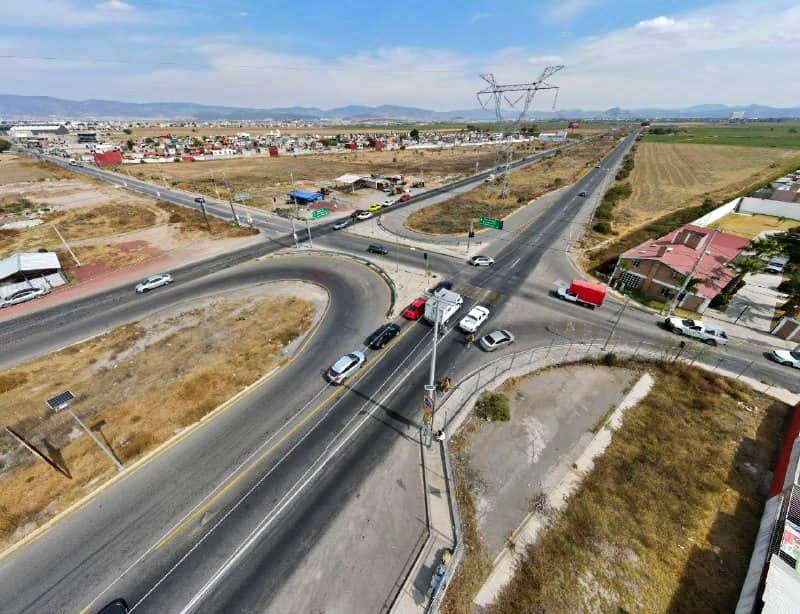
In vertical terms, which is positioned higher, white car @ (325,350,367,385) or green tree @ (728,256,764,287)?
green tree @ (728,256,764,287)

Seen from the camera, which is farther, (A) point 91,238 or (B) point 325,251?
(A) point 91,238

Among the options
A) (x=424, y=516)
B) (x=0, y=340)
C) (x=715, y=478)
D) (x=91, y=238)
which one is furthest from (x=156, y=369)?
(x=91, y=238)

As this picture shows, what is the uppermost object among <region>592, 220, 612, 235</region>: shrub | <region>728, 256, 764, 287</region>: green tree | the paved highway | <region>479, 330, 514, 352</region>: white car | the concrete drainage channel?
<region>728, 256, 764, 287</region>: green tree

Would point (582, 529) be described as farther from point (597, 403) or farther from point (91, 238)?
point (91, 238)

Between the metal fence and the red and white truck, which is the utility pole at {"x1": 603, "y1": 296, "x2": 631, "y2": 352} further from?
the red and white truck

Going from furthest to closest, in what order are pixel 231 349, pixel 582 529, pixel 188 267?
pixel 188 267, pixel 231 349, pixel 582 529

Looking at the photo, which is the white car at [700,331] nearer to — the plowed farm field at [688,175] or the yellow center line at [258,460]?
the yellow center line at [258,460]

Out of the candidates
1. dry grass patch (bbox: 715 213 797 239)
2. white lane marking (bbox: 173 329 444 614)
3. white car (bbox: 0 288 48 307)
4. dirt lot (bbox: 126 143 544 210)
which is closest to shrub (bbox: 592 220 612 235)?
dry grass patch (bbox: 715 213 797 239)

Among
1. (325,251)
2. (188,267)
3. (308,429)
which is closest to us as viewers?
(308,429)
